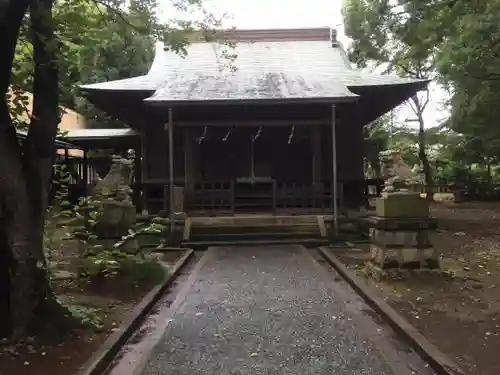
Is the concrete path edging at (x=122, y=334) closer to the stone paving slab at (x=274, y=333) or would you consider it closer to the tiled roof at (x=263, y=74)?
the stone paving slab at (x=274, y=333)

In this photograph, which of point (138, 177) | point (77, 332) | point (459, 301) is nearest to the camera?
point (77, 332)

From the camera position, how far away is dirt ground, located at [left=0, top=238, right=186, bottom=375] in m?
4.51

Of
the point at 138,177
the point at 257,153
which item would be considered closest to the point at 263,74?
the point at 257,153

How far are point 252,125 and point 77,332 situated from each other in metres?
10.3

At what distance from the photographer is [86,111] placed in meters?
29.2

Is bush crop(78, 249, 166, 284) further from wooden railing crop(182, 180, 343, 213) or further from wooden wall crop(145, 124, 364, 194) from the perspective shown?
wooden wall crop(145, 124, 364, 194)

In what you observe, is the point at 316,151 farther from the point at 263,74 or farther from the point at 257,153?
the point at 263,74

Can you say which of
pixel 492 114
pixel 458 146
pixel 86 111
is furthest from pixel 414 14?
pixel 86 111

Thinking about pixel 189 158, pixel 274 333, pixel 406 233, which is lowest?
A: pixel 274 333

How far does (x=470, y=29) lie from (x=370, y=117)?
21.5 ft

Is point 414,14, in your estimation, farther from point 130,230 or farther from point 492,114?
point 492,114

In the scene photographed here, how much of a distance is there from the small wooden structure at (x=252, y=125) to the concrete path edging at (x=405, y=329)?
5614 mm

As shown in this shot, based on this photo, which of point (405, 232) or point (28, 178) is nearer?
point (28, 178)

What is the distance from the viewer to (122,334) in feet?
18.2
